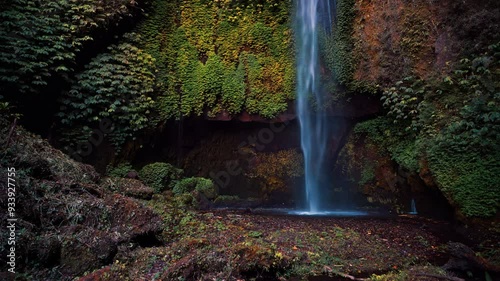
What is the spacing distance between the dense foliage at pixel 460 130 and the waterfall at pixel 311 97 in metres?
2.82

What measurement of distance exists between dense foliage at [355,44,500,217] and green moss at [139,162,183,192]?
22.3 feet

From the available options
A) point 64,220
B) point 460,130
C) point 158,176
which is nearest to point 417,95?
point 460,130

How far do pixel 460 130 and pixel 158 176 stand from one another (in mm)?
8124

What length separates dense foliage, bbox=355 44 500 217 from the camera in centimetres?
630

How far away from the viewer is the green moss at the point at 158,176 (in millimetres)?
9430

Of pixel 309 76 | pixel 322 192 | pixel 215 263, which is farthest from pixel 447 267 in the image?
pixel 309 76

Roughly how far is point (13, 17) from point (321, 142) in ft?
31.6

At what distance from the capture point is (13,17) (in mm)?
7590

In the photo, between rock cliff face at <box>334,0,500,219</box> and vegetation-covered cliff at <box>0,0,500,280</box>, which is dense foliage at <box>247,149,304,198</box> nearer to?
vegetation-covered cliff at <box>0,0,500,280</box>

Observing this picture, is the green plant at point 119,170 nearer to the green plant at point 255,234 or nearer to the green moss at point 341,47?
the green plant at point 255,234

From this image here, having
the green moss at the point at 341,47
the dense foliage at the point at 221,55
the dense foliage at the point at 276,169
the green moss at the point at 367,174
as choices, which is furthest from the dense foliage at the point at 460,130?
the dense foliage at the point at 221,55

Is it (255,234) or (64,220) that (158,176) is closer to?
(255,234)

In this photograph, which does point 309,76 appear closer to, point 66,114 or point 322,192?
point 322,192

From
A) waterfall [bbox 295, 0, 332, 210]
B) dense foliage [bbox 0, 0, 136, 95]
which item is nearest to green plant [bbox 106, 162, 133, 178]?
dense foliage [bbox 0, 0, 136, 95]
